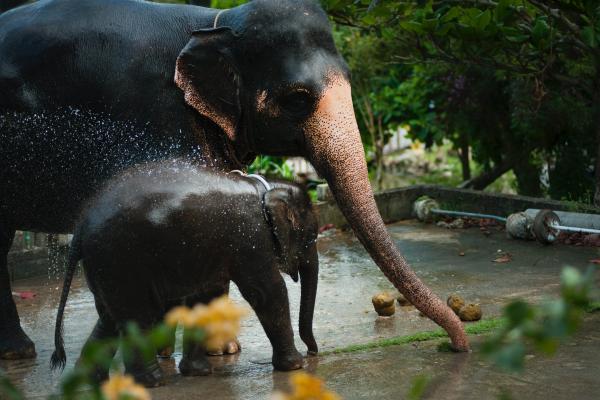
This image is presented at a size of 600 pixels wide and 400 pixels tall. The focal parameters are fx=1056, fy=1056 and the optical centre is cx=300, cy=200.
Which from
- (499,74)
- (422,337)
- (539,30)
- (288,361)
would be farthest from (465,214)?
(288,361)

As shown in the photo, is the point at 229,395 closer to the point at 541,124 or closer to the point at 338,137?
the point at 338,137

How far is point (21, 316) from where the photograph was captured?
654cm

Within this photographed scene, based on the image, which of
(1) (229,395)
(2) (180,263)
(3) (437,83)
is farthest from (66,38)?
(3) (437,83)

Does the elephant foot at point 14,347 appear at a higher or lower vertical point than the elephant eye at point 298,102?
lower

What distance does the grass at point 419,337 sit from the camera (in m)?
5.20

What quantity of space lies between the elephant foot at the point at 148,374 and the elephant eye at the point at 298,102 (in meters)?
1.36

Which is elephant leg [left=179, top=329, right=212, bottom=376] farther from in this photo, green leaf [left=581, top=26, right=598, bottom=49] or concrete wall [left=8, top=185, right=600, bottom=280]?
green leaf [left=581, top=26, right=598, bottom=49]

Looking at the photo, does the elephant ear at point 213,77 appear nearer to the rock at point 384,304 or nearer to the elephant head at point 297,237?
the elephant head at point 297,237

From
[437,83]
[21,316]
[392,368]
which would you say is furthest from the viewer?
[437,83]

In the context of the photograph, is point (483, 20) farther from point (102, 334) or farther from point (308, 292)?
point (102, 334)

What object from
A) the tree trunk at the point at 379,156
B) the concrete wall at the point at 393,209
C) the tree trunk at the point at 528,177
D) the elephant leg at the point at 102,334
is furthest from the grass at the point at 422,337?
the tree trunk at the point at 379,156

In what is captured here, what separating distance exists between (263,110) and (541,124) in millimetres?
5049

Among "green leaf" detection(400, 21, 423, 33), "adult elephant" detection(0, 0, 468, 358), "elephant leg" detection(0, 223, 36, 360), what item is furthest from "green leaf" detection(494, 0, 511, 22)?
"elephant leg" detection(0, 223, 36, 360)

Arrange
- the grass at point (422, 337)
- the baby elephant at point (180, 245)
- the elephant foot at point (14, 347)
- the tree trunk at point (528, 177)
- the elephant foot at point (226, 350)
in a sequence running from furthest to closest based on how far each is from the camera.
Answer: the tree trunk at point (528, 177), the elephant foot at point (14, 347), the elephant foot at point (226, 350), the grass at point (422, 337), the baby elephant at point (180, 245)
